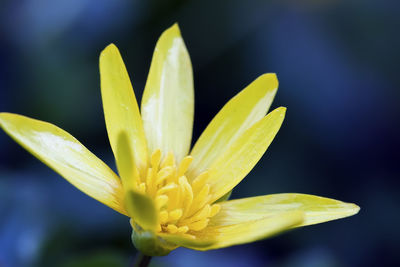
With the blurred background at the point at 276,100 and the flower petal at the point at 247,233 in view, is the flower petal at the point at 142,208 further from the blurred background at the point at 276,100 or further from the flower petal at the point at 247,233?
the blurred background at the point at 276,100

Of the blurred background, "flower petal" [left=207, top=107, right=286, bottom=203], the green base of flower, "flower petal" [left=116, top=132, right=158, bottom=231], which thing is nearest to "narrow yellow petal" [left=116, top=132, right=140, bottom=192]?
"flower petal" [left=116, top=132, right=158, bottom=231]

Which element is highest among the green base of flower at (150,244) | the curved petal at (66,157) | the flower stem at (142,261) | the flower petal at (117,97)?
the flower petal at (117,97)

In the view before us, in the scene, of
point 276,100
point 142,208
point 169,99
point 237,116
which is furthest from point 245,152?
point 276,100

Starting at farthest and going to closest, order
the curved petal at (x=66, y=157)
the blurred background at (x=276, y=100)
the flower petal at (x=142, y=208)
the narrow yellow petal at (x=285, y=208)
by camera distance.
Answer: the blurred background at (x=276, y=100) < the narrow yellow petal at (x=285, y=208) < the curved petal at (x=66, y=157) < the flower petal at (x=142, y=208)

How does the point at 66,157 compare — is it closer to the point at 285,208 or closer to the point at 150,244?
the point at 150,244

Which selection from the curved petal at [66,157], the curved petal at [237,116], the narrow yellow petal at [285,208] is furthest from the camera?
the curved petal at [237,116]

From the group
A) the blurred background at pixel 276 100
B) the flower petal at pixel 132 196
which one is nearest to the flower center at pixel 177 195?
the flower petal at pixel 132 196

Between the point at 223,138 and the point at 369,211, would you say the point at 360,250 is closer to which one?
the point at 369,211
